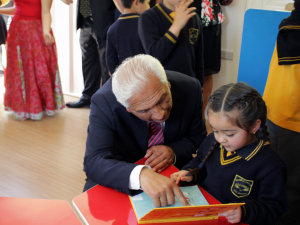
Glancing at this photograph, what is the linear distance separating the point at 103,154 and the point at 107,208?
34cm

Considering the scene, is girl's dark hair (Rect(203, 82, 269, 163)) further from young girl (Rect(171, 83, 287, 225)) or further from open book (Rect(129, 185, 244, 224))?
open book (Rect(129, 185, 244, 224))

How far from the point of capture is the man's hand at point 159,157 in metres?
1.23

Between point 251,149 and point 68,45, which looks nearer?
point 251,149

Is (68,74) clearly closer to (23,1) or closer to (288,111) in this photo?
(23,1)

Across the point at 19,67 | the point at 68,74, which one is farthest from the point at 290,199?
the point at 68,74

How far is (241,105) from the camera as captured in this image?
3.56 feet

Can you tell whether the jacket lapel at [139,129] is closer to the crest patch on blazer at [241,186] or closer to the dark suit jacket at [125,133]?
the dark suit jacket at [125,133]

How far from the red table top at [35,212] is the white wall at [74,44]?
2.75m

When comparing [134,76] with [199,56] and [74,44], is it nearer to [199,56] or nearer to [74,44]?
[199,56]

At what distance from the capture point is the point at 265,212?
3.22 feet

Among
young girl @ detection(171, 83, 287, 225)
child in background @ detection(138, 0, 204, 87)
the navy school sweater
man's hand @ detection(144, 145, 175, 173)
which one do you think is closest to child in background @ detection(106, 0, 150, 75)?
the navy school sweater

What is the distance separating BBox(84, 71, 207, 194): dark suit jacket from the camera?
3.76ft

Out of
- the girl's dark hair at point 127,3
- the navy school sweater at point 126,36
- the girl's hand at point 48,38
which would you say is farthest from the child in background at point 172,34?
the girl's hand at point 48,38

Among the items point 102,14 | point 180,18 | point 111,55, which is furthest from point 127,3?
point 102,14
